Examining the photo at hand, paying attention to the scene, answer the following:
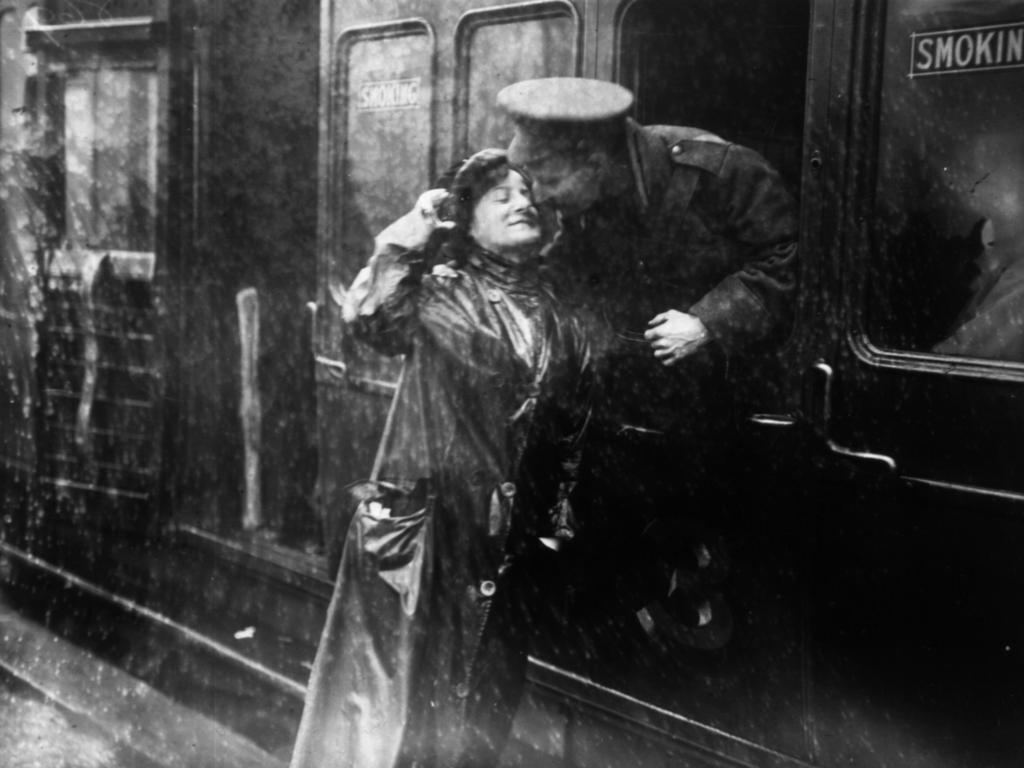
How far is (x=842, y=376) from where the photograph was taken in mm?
2113

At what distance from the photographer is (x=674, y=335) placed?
2316mm

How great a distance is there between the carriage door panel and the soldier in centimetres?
40

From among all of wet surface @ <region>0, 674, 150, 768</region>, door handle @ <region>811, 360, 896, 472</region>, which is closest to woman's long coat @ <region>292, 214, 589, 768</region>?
door handle @ <region>811, 360, 896, 472</region>

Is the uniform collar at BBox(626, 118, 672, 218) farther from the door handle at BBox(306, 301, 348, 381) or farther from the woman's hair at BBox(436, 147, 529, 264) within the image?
the door handle at BBox(306, 301, 348, 381)

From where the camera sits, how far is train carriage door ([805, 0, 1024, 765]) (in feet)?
6.19

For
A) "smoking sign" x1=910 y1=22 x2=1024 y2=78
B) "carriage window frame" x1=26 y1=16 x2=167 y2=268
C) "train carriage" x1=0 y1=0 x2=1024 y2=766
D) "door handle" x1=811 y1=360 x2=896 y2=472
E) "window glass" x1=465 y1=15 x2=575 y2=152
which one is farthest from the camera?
"carriage window frame" x1=26 y1=16 x2=167 y2=268

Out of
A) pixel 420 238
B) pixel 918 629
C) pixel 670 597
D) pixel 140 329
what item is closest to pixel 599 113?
pixel 420 238

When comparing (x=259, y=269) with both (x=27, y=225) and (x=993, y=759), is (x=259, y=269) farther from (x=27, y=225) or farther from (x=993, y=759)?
(x=993, y=759)

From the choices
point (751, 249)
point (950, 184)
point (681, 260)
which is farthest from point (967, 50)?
point (681, 260)

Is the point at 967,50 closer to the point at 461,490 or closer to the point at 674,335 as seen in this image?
the point at 674,335

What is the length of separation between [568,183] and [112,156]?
2129mm

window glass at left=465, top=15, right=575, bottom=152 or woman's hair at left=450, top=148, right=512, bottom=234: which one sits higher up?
A: window glass at left=465, top=15, right=575, bottom=152

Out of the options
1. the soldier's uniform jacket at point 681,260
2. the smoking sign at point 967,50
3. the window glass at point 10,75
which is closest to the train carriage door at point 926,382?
the smoking sign at point 967,50

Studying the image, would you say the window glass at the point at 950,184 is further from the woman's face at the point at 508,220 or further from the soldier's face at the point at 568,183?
the woman's face at the point at 508,220
